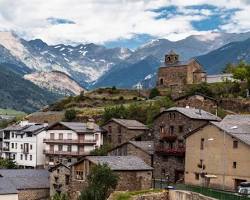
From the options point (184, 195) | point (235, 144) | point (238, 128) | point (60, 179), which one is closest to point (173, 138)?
point (238, 128)

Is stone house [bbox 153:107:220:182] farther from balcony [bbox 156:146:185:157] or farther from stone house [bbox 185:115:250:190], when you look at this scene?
stone house [bbox 185:115:250:190]

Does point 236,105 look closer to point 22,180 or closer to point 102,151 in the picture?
point 102,151

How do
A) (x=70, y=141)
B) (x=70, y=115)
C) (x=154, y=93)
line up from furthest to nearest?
(x=154, y=93)
(x=70, y=115)
(x=70, y=141)

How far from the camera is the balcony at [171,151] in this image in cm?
7884

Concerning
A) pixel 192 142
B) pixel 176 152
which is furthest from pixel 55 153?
pixel 192 142

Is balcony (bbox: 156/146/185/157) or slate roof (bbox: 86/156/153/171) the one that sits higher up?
balcony (bbox: 156/146/185/157)

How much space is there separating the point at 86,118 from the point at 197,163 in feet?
196

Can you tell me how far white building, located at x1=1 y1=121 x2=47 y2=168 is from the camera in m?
113

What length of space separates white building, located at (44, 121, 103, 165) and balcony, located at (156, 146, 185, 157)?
2328cm

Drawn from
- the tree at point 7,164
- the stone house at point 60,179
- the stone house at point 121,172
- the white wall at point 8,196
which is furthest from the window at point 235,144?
the tree at point 7,164

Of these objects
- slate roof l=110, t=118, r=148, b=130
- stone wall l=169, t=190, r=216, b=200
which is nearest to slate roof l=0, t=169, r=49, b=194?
slate roof l=110, t=118, r=148, b=130

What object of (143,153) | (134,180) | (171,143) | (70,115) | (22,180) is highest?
(70,115)

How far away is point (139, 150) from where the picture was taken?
8550 centimetres

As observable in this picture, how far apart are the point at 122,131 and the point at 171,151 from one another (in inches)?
950
